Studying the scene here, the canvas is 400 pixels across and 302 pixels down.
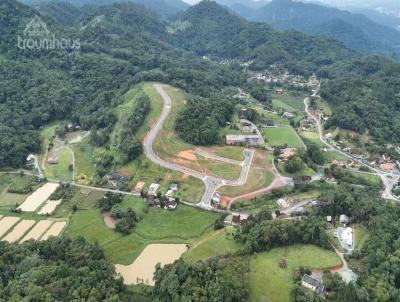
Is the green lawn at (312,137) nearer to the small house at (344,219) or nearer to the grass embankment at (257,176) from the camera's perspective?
the grass embankment at (257,176)

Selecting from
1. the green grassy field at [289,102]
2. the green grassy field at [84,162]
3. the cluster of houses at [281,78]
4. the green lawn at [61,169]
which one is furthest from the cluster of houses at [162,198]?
the cluster of houses at [281,78]

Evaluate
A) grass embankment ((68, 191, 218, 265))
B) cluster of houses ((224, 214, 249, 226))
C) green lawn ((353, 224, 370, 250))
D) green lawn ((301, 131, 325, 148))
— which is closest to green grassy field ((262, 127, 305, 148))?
green lawn ((301, 131, 325, 148))

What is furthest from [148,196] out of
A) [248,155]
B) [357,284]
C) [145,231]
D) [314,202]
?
[357,284]

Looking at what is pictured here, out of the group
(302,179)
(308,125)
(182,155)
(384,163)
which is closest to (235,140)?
(182,155)

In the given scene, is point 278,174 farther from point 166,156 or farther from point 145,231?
point 145,231

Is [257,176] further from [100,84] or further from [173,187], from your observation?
[100,84]
